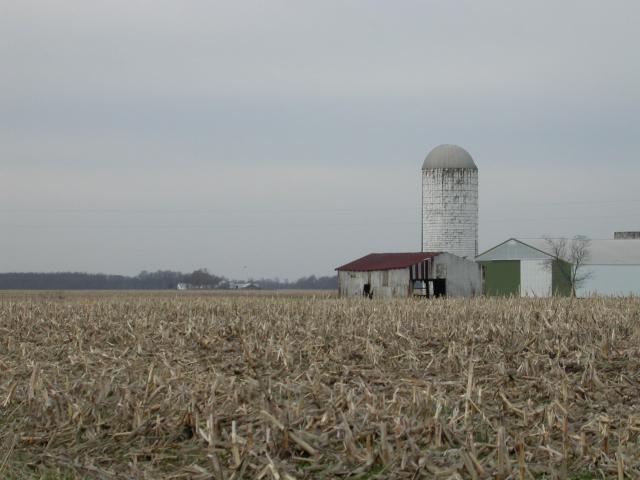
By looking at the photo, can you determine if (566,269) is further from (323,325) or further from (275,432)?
(275,432)

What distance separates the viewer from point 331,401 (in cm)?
828

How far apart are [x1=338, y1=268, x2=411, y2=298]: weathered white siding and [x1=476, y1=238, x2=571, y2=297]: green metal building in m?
11.0

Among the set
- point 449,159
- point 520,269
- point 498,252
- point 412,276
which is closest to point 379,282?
point 412,276

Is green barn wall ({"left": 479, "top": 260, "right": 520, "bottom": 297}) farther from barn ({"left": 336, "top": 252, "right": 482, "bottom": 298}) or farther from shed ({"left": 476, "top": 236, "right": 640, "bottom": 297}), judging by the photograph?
barn ({"left": 336, "top": 252, "right": 482, "bottom": 298})

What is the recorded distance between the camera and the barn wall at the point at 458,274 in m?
42.9

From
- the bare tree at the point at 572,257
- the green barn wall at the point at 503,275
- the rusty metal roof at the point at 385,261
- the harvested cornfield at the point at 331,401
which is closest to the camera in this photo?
the harvested cornfield at the point at 331,401

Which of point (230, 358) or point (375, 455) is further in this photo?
point (230, 358)

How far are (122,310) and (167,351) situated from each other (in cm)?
816

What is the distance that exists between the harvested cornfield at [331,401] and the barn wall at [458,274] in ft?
87.3

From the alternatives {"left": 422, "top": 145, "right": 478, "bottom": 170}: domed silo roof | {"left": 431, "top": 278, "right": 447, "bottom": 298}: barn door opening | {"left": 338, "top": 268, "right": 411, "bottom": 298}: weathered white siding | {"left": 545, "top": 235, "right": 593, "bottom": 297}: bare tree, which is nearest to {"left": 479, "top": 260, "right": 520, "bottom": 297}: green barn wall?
{"left": 545, "top": 235, "right": 593, "bottom": 297}: bare tree

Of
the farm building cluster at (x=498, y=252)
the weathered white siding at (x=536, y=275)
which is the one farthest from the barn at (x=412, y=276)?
the weathered white siding at (x=536, y=275)

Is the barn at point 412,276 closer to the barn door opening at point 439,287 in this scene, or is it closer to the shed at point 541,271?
the barn door opening at point 439,287

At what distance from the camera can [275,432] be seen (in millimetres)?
7266

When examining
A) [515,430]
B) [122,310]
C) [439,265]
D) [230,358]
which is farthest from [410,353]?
[439,265]
